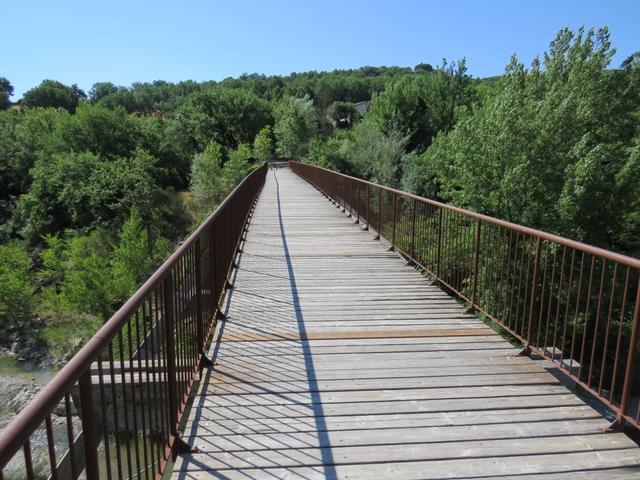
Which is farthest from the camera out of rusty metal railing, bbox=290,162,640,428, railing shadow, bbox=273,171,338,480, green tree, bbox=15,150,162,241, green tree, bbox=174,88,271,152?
green tree, bbox=174,88,271,152

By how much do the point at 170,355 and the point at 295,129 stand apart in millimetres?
69698

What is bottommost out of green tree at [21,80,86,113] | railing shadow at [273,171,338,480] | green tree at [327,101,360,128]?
railing shadow at [273,171,338,480]

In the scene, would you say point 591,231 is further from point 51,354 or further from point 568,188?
point 51,354

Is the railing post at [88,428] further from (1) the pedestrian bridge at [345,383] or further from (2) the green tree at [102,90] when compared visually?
(2) the green tree at [102,90]

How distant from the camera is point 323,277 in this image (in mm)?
7754

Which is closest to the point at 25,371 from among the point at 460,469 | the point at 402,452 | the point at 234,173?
the point at 402,452

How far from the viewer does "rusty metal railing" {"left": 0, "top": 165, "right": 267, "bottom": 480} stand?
58.3 inches

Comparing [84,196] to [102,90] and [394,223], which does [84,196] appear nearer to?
[394,223]

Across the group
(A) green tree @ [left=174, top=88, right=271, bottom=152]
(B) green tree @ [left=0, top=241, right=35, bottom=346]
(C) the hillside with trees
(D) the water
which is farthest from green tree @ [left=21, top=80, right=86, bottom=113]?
(D) the water

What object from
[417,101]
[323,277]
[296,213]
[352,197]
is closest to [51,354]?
[296,213]

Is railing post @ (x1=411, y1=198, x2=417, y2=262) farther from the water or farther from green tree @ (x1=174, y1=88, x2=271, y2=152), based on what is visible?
green tree @ (x1=174, y1=88, x2=271, y2=152)

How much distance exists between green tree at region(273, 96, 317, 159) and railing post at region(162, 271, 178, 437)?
66889 millimetres

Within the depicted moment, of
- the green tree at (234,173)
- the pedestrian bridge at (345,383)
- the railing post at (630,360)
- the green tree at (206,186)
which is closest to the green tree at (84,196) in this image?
the green tree at (206,186)

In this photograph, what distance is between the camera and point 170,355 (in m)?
3.01
